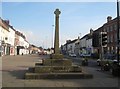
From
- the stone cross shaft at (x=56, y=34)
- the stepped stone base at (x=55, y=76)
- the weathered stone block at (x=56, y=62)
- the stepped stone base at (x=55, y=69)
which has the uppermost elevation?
the stone cross shaft at (x=56, y=34)

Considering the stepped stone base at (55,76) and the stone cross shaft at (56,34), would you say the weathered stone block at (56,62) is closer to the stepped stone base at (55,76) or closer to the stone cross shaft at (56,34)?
the stone cross shaft at (56,34)

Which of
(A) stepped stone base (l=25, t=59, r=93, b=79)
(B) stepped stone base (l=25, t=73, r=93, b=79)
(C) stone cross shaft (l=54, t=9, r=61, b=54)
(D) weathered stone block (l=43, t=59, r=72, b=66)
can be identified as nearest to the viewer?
(B) stepped stone base (l=25, t=73, r=93, b=79)

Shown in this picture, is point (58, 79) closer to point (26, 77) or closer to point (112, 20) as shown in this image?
point (26, 77)

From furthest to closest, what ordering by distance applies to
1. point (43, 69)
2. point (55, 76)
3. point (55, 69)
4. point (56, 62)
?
point (56, 62) → point (55, 69) → point (43, 69) → point (55, 76)

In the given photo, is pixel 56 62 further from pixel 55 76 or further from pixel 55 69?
pixel 55 76

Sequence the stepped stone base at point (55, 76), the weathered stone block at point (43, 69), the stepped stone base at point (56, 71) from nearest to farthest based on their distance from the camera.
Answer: the stepped stone base at point (55, 76), the stepped stone base at point (56, 71), the weathered stone block at point (43, 69)

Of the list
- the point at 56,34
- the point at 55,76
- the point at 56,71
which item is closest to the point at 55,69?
the point at 56,71

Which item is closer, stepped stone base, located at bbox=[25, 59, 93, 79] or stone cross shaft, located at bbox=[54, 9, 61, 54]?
stepped stone base, located at bbox=[25, 59, 93, 79]

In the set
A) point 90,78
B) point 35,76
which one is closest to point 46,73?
point 35,76

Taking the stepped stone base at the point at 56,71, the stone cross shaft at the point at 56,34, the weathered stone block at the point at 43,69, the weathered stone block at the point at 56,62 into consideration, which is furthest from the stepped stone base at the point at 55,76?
the stone cross shaft at the point at 56,34

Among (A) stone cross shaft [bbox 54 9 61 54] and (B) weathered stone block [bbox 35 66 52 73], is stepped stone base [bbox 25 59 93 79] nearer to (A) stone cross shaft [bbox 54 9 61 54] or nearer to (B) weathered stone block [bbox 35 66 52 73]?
(B) weathered stone block [bbox 35 66 52 73]

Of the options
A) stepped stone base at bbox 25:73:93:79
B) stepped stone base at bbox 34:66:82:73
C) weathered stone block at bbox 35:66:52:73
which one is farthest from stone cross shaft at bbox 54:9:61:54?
Answer: stepped stone base at bbox 25:73:93:79

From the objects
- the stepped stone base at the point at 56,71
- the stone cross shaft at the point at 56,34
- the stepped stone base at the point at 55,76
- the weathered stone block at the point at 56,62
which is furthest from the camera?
the stone cross shaft at the point at 56,34

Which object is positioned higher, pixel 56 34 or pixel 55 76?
pixel 56 34
